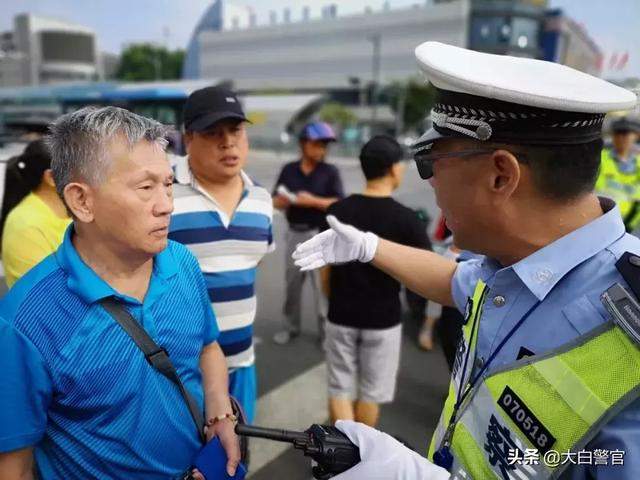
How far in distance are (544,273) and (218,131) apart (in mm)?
1721

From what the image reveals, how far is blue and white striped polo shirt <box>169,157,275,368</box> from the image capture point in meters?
2.18

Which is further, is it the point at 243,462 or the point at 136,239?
the point at 243,462

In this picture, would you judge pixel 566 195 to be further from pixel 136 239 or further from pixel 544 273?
pixel 136 239

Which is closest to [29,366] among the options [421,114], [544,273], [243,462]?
[243,462]

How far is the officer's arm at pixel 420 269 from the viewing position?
173cm

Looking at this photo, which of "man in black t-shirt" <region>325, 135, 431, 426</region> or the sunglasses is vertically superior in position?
the sunglasses

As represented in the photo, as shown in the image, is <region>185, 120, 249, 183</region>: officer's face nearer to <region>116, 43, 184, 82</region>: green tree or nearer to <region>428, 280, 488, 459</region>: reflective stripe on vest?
<region>428, 280, 488, 459</region>: reflective stripe on vest

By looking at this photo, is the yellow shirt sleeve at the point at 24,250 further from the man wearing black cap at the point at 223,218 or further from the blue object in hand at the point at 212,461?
the blue object in hand at the point at 212,461

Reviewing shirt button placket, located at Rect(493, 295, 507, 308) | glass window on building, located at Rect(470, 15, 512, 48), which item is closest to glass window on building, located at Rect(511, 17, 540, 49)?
glass window on building, located at Rect(470, 15, 512, 48)

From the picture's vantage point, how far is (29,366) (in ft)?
3.80

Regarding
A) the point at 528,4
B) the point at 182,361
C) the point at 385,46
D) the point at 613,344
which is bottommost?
the point at 182,361

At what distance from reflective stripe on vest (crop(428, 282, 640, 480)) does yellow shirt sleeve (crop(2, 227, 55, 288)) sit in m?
2.00

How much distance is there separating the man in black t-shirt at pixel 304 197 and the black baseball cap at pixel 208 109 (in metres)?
1.97

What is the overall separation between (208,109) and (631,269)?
191 centimetres
